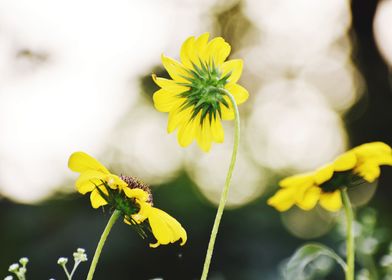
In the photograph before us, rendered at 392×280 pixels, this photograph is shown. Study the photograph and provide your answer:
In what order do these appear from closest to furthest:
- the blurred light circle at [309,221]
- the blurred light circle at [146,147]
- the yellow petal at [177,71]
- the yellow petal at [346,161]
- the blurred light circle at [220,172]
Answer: the yellow petal at [346,161]
the yellow petal at [177,71]
the blurred light circle at [309,221]
the blurred light circle at [220,172]
the blurred light circle at [146,147]

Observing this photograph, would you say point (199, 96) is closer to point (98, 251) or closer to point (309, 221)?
point (98, 251)

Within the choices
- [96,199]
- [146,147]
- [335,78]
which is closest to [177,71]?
[96,199]

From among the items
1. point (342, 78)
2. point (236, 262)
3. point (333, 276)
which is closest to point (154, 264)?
point (236, 262)

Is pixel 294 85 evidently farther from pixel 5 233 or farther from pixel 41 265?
pixel 41 265

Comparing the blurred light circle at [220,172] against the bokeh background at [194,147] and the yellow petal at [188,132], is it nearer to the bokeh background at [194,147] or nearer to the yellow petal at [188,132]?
the bokeh background at [194,147]

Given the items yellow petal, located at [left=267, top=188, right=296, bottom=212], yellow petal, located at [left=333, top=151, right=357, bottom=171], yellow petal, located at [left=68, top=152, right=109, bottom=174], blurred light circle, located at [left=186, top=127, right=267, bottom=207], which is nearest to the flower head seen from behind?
yellow petal, located at [left=68, top=152, right=109, bottom=174]

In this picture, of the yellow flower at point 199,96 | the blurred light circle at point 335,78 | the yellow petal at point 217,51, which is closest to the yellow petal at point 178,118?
the yellow flower at point 199,96

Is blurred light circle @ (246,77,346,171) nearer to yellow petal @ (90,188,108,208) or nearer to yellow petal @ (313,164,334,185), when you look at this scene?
yellow petal @ (313,164,334,185)
